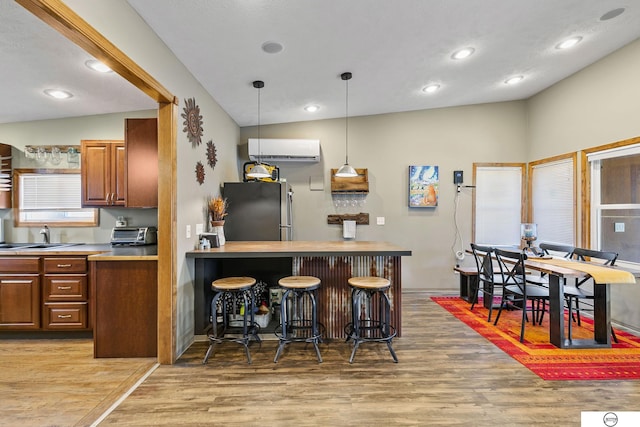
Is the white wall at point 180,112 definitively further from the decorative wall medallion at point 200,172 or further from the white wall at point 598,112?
the white wall at point 598,112

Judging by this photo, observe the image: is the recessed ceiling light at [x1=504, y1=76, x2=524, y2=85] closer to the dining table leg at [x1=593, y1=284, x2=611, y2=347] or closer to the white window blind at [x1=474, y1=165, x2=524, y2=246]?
the white window blind at [x1=474, y1=165, x2=524, y2=246]

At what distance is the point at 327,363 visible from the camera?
2.48 metres

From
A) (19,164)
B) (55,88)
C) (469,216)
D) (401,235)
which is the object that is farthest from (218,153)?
(469,216)

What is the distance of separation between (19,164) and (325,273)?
399 centimetres

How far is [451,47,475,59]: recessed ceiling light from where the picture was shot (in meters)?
2.95

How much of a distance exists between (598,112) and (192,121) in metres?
4.67

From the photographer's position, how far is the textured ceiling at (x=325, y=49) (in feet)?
6.91

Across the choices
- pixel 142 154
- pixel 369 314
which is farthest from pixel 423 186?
pixel 142 154

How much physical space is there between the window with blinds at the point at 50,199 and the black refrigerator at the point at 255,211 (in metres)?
1.69

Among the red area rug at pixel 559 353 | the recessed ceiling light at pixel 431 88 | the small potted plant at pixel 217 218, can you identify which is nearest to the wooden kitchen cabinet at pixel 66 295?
the small potted plant at pixel 217 218

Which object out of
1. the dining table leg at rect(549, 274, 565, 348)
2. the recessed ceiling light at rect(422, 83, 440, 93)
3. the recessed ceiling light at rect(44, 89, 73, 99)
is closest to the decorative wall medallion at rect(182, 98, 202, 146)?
the recessed ceiling light at rect(44, 89, 73, 99)

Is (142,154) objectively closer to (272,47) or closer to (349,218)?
(272,47)

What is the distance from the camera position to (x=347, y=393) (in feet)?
6.79

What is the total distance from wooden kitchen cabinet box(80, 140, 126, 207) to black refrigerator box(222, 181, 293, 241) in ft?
3.85
